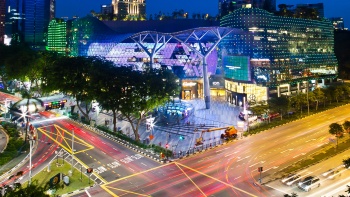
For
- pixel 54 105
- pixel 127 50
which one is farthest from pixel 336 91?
pixel 127 50

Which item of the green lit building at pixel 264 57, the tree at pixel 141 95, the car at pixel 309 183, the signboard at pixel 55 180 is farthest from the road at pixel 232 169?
the green lit building at pixel 264 57

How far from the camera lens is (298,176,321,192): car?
34.3 metres

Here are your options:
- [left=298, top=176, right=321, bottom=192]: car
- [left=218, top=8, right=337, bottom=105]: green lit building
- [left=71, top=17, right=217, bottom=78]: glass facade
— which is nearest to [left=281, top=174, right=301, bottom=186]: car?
[left=298, top=176, right=321, bottom=192]: car

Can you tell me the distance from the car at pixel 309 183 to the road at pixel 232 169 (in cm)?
255

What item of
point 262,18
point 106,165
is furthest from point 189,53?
point 106,165

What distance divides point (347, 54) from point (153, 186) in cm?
15032

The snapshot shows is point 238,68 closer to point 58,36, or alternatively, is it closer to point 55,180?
point 55,180

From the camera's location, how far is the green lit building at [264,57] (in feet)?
306

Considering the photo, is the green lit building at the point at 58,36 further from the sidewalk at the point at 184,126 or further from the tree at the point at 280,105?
the tree at the point at 280,105

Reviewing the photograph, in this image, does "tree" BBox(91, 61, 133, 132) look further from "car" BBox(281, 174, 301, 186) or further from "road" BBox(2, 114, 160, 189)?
"car" BBox(281, 174, 301, 186)

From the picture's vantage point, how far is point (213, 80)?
112 meters

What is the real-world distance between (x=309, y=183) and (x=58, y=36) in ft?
563

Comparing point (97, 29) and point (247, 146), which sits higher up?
point (97, 29)

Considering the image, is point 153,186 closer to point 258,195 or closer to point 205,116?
point 258,195
